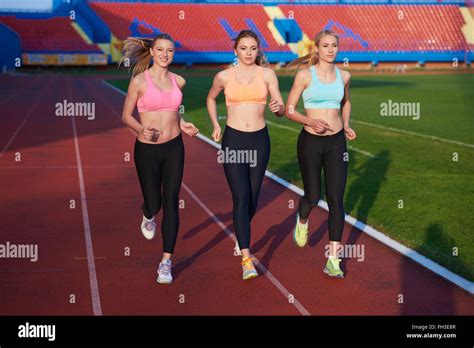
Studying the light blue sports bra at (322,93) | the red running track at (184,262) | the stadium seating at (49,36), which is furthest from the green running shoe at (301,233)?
the stadium seating at (49,36)

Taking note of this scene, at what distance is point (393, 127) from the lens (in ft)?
75.1

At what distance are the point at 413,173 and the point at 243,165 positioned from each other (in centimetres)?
765

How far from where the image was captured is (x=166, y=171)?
7.39 m

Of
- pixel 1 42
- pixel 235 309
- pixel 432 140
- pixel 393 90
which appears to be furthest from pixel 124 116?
pixel 1 42

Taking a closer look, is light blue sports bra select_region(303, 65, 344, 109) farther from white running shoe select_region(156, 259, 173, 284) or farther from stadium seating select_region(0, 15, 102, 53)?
stadium seating select_region(0, 15, 102, 53)

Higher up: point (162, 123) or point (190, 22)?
point (190, 22)

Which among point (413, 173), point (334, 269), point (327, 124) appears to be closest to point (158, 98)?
point (327, 124)

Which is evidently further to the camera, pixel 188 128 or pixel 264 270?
pixel 264 270

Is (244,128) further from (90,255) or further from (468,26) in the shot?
(468,26)

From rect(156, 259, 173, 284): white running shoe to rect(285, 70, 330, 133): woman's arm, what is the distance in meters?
1.78

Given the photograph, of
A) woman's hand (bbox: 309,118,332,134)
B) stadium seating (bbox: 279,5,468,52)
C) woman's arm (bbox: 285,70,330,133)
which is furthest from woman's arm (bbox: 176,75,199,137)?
stadium seating (bbox: 279,5,468,52)

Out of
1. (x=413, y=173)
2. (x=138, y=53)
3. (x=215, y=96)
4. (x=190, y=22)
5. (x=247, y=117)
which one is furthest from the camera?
(x=190, y=22)

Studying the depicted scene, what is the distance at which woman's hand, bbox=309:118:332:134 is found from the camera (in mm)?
7449

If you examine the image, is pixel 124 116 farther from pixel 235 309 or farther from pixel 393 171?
pixel 393 171
